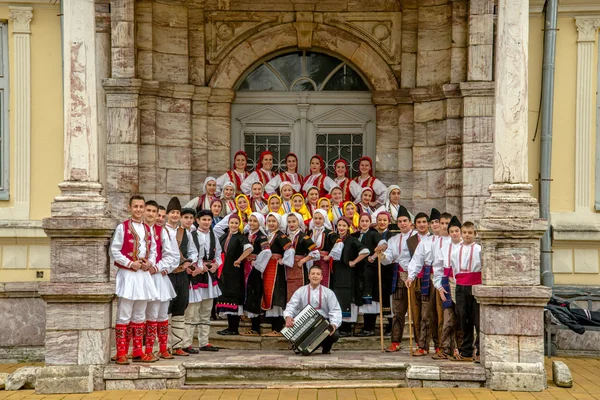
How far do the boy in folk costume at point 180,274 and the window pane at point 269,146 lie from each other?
333cm

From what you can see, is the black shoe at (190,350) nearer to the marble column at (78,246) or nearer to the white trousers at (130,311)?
the white trousers at (130,311)

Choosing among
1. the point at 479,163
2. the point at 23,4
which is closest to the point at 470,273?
the point at 479,163

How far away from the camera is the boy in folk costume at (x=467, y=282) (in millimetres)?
12242

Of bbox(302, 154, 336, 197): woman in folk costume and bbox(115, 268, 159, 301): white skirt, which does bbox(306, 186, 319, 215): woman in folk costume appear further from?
bbox(115, 268, 159, 301): white skirt

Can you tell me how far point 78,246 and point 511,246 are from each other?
4747mm

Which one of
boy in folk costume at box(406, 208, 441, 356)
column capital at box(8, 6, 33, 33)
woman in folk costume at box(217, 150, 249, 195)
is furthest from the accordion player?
column capital at box(8, 6, 33, 33)

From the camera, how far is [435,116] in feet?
51.1

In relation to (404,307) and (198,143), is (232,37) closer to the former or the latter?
(198,143)

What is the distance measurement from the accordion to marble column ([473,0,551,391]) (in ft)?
6.22

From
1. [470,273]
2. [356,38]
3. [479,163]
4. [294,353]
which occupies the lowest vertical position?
[294,353]

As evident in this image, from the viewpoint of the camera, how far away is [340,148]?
53.8ft

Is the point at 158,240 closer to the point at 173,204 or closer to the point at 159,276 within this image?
the point at 159,276

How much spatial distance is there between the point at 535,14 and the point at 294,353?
19.5 feet

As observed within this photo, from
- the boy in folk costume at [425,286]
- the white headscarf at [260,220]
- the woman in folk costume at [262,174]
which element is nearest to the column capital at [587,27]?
the boy in folk costume at [425,286]
